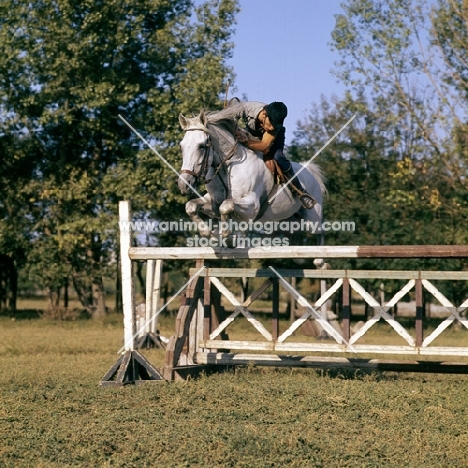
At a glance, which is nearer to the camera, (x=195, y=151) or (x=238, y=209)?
(x=195, y=151)

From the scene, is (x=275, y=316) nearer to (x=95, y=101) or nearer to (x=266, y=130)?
(x=266, y=130)

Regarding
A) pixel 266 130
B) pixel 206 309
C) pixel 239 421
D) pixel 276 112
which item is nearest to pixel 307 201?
pixel 266 130

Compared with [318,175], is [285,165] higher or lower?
lower

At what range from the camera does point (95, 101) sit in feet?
72.7

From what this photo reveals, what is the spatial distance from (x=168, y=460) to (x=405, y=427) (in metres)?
1.99

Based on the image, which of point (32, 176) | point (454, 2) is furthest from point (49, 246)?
point (454, 2)

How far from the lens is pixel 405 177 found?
24391 millimetres

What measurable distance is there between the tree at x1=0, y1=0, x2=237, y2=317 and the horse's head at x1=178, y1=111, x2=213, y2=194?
13612 mm

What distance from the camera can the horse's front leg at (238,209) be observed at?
302 inches

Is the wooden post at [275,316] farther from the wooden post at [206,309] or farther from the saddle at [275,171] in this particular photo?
the saddle at [275,171]

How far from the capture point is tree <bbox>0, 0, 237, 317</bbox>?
22.2 metres

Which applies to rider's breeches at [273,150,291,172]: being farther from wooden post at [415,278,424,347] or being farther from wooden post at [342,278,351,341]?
wooden post at [415,278,424,347]

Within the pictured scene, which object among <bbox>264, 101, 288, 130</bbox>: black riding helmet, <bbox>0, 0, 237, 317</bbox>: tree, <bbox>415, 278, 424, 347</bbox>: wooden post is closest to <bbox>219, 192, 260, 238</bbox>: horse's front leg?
<bbox>264, 101, 288, 130</bbox>: black riding helmet

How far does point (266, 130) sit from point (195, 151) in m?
1.25
